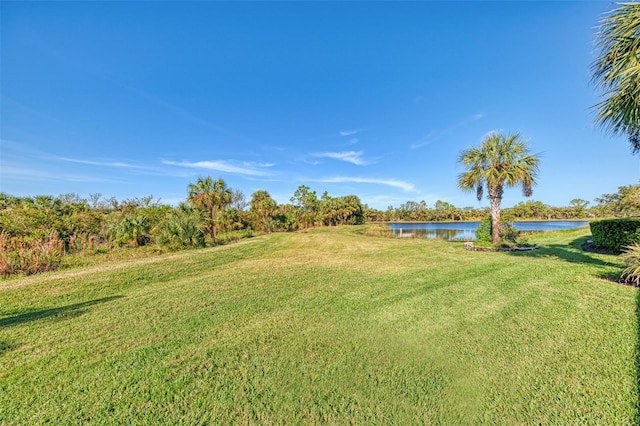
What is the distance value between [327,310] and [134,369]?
2596 mm

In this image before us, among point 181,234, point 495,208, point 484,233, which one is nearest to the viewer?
point 495,208

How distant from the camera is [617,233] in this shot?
8.29 m

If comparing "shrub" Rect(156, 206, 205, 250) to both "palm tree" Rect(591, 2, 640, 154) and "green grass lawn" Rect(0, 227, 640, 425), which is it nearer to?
"green grass lawn" Rect(0, 227, 640, 425)

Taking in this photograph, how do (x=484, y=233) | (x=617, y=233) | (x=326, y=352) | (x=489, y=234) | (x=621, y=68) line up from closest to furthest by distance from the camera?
(x=326, y=352) < (x=621, y=68) < (x=617, y=233) < (x=489, y=234) < (x=484, y=233)

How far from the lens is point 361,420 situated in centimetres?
194

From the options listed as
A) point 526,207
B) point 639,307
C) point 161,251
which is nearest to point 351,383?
point 639,307

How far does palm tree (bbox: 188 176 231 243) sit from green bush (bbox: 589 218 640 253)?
21985 millimetres

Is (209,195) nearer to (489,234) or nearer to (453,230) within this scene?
(489,234)

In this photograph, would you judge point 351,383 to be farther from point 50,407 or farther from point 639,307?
point 639,307

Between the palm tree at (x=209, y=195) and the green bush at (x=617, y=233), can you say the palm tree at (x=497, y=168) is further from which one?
the palm tree at (x=209, y=195)

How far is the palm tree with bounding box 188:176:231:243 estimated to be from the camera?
2047 cm

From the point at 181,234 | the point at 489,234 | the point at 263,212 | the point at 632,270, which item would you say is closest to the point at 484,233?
the point at 489,234

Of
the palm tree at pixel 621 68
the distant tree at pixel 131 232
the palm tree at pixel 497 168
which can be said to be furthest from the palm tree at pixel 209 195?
the palm tree at pixel 621 68

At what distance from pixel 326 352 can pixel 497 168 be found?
12401 mm
